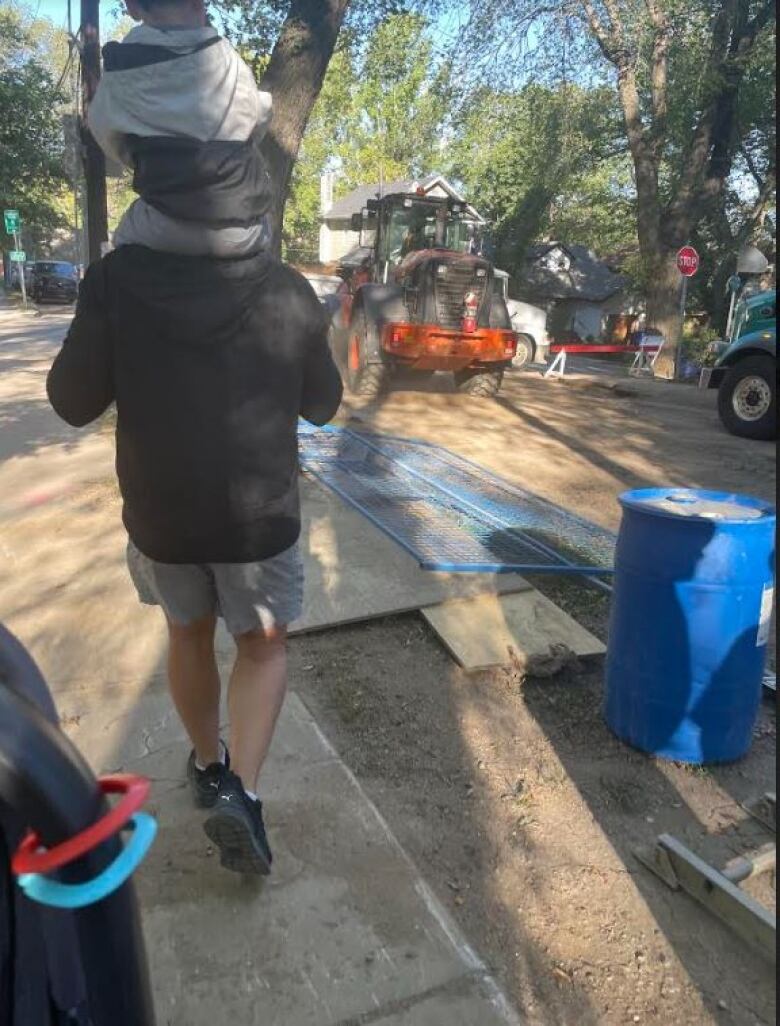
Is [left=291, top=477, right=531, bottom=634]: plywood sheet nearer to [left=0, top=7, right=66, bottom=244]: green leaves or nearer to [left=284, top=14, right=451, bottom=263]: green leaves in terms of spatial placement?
[left=0, top=7, right=66, bottom=244]: green leaves

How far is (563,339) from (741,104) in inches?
715

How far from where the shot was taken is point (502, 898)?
2357 millimetres

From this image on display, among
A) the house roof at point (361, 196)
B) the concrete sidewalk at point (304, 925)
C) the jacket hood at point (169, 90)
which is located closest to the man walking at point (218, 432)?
the concrete sidewalk at point (304, 925)

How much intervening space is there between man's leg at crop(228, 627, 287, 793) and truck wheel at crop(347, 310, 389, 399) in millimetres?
8652

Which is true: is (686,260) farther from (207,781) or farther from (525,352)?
(207,781)

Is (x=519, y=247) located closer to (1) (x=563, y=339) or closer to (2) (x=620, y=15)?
(1) (x=563, y=339)

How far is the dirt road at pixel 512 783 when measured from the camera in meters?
2.13

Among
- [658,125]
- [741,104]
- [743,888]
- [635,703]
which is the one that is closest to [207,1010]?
[743,888]

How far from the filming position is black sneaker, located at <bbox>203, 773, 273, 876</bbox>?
2.11 m

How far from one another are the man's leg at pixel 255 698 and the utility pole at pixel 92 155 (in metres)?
7.50

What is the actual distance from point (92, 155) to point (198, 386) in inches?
318

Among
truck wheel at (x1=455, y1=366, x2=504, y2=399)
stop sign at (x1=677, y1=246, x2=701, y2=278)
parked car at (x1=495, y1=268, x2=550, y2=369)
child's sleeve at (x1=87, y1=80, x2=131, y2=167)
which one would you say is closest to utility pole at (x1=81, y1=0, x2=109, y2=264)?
truck wheel at (x1=455, y1=366, x2=504, y2=399)

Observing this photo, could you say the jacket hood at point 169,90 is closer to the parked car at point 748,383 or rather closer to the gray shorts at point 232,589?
the gray shorts at point 232,589

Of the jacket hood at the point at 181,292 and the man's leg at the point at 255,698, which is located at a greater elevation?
the jacket hood at the point at 181,292
